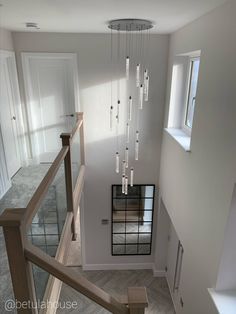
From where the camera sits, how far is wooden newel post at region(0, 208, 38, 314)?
134 centimetres

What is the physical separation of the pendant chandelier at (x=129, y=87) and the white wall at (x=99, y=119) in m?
0.13

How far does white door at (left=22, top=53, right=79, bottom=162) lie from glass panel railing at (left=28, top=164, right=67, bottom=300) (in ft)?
8.15

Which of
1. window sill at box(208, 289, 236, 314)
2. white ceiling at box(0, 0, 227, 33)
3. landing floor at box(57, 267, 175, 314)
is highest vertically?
white ceiling at box(0, 0, 227, 33)

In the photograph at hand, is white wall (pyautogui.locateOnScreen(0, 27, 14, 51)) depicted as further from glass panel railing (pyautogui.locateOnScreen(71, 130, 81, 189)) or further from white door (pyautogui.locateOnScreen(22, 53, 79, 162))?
glass panel railing (pyautogui.locateOnScreen(71, 130, 81, 189))

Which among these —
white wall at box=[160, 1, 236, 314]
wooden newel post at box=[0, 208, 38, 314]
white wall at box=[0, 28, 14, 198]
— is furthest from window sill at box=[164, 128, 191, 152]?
white wall at box=[0, 28, 14, 198]

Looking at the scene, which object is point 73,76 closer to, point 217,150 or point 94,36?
point 94,36

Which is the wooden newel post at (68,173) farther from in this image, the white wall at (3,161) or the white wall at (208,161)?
the white wall at (208,161)

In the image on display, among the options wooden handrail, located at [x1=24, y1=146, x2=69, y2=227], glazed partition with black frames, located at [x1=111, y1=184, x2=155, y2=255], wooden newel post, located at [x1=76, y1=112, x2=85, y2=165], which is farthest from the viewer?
glazed partition with black frames, located at [x1=111, y1=184, x2=155, y2=255]

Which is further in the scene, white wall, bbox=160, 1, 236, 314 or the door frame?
the door frame

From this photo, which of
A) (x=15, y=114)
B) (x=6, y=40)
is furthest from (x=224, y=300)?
(x=6, y=40)

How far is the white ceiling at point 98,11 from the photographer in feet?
8.02

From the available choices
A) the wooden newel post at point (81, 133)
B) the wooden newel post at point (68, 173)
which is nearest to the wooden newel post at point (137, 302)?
the wooden newel post at point (68, 173)

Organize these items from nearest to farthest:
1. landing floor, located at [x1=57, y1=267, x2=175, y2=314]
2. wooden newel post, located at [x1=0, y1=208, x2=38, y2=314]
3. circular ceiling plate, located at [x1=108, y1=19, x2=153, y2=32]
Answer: wooden newel post, located at [x1=0, y1=208, x2=38, y2=314], circular ceiling plate, located at [x1=108, y1=19, x2=153, y2=32], landing floor, located at [x1=57, y1=267, x2=175, y2=314]

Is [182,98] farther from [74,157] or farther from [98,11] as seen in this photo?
[98,11]
